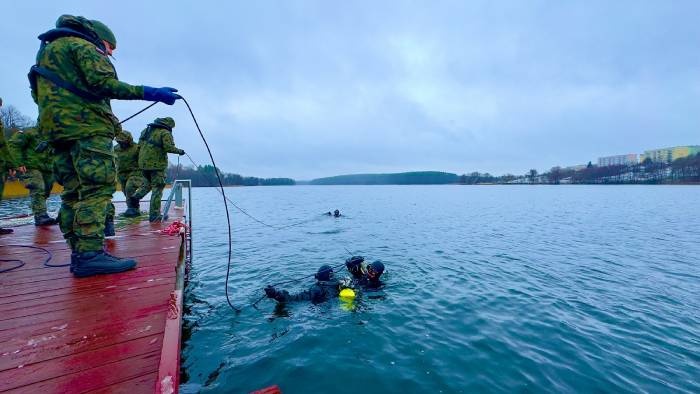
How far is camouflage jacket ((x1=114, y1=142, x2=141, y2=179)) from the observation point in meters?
9.55

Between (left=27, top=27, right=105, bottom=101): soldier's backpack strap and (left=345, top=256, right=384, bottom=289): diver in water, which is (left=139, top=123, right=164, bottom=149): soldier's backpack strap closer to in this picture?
(left=27, top=27, right=105, bottom=101): soldier's backpack strap

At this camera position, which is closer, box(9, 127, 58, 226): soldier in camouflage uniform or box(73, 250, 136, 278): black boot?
box(73, 250, 136, 278): black boot

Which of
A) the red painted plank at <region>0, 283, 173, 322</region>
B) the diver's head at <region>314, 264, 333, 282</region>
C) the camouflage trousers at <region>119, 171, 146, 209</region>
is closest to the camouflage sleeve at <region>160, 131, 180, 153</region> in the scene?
the camouflage trousers at <region>119, 171, 146, 209</region>

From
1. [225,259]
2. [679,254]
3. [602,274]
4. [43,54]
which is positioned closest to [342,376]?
[43,54]

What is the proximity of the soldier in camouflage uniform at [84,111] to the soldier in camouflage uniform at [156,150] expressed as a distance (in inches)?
183

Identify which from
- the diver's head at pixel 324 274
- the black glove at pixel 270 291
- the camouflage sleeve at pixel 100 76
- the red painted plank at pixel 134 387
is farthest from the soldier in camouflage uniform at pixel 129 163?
the red painted plank at pixel 134 387

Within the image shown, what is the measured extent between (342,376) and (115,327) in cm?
350

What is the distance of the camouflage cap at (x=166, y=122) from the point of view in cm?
863

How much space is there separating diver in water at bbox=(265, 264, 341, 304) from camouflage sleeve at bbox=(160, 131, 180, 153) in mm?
5122

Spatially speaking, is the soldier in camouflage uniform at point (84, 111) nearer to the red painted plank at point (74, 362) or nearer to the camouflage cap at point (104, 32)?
the camouflage cap at point (104, 32)

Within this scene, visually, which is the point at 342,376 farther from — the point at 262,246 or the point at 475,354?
the point at 262,246

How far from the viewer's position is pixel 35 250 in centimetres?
590

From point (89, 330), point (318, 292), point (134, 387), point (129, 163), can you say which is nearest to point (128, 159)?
point (129, 163)

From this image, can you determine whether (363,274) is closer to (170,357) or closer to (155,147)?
(170,357)
